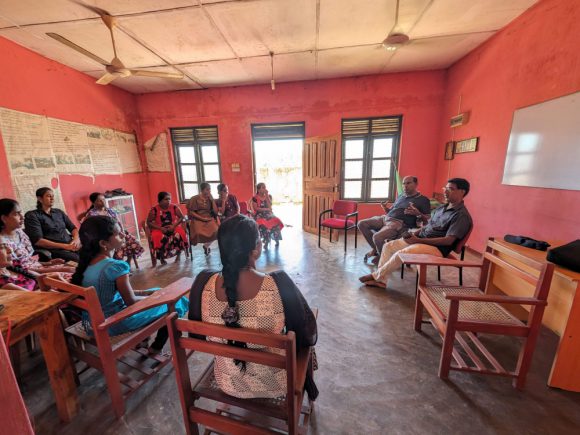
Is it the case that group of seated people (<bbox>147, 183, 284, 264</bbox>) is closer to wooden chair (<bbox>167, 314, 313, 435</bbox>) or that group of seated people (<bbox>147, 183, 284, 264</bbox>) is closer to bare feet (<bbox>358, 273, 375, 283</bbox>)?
bare feet (<bbox>358, 273, 375, 283</bbox>)

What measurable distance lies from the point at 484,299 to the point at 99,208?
383 centimetres

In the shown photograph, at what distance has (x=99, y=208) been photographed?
2879 mm

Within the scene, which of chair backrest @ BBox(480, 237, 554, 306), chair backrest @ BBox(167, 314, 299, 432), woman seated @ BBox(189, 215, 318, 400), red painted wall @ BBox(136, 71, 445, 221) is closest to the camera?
chair backrest @ BBox(167, 314, 299, 432)

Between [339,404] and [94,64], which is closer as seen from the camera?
[339,404]

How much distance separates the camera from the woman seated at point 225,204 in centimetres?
365

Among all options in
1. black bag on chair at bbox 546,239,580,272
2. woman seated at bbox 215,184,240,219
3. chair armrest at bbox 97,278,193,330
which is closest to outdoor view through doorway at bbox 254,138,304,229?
woman seated at bbox 215,184,240,219

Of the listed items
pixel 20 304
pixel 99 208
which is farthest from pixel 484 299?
pixel 99 208

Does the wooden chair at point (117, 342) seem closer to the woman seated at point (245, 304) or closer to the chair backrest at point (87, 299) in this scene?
the chair backrest at point (87, 299)

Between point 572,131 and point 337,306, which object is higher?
point 572,131

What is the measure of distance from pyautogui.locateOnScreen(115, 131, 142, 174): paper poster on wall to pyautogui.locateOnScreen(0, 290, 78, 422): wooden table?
3.98 m

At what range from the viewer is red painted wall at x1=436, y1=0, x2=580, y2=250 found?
209cm

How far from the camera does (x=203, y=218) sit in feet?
11.5

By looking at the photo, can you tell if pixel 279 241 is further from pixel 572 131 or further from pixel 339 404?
pixel 572 131

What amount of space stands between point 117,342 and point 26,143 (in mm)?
3300
